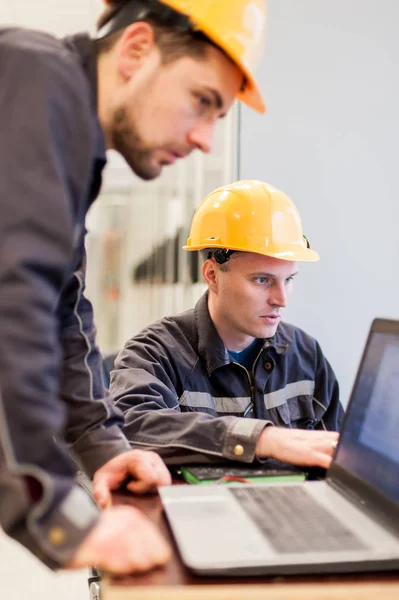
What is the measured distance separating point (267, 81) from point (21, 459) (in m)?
1.82

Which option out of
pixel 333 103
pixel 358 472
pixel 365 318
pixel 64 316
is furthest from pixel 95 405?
pixel 333 103

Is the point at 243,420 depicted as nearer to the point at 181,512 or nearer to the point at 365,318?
the point at 181,512

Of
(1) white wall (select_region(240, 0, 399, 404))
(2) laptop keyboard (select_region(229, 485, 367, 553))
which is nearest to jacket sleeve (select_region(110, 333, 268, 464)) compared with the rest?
(2) laptop keyboard (select_region(229, 485, 367, 553))

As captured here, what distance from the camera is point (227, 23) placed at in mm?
1009

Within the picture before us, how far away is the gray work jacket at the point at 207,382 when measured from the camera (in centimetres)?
142

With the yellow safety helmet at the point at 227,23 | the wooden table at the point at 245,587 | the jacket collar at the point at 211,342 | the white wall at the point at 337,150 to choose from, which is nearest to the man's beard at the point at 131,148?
the yellow safety helmet at the point at 227,23

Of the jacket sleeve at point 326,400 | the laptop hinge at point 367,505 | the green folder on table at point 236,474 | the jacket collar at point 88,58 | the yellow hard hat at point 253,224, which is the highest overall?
the jacket collar at point 88,58

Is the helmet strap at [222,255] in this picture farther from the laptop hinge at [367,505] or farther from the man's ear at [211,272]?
the laptop hinge at [367,505]

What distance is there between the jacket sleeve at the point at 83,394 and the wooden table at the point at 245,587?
16.9 inches

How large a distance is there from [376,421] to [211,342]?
733mm

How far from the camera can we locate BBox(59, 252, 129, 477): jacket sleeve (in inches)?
46.6

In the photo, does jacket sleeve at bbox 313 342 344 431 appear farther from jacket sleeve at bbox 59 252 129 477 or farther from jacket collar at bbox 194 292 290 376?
jacket sleeve at bbox 59 252 129 477

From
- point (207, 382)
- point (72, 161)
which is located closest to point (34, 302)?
point (72, 161)

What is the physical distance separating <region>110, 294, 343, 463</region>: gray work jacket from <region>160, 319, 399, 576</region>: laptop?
0.33 metres
